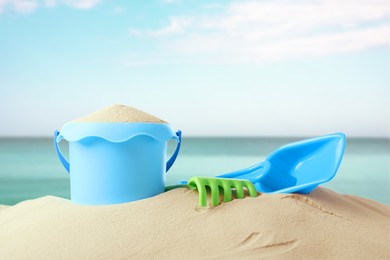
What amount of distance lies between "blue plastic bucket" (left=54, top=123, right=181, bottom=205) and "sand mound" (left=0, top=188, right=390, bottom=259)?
0.05 meters

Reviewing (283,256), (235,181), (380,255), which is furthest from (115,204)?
(380,255)

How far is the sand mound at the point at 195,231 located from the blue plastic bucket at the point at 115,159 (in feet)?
0.17

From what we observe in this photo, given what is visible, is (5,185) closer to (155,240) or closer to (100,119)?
(100,119)

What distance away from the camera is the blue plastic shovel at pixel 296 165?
1.67 metres

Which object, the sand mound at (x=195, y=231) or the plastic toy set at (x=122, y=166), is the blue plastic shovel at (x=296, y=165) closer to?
the plastic toy set at (x=122, y=166)

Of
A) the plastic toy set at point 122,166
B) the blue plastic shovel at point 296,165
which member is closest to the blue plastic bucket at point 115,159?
the plastic toy set at point 122,166

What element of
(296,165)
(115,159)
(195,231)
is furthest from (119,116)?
(296,165)

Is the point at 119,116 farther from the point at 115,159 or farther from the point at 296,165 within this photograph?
the point at 296,165

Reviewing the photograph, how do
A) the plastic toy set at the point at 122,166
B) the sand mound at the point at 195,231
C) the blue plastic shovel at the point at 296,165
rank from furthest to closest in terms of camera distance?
the blue plastic shovel at the point at 296,165
the plastic toy set at the point at 122,166
the sand mound at the point at 195,231

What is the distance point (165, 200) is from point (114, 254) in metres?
0.30

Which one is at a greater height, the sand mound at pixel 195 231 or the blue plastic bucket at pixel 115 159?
the blue plastic bucket at pixel 115 159

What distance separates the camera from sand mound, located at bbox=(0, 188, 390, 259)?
1154mm

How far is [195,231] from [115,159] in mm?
401

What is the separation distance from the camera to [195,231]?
1.22 m
